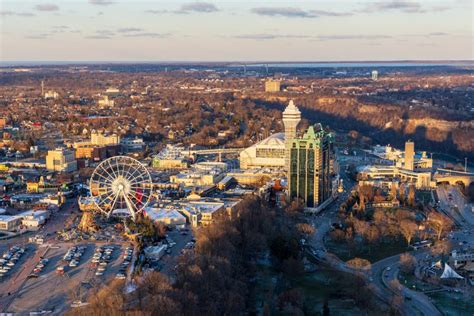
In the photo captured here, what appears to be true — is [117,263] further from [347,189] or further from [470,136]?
[470,136]

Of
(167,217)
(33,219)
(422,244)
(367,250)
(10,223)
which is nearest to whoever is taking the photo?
(367,250)

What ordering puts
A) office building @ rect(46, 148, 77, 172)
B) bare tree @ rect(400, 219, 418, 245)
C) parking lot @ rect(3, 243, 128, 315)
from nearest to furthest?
parking lot @ rect(3, 243, 128, 315) < bare tree @ rect(400, 219, 418, 245) < office building @ rect(46, 148, 77, 172)

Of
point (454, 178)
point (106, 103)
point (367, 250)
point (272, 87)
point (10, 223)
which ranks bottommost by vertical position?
point (367, 250)

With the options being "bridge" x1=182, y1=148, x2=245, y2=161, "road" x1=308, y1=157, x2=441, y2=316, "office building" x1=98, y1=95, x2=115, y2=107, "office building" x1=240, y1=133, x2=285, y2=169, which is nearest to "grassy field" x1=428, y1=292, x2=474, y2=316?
"road" x1=308, y1=157, x2=441, y2=316

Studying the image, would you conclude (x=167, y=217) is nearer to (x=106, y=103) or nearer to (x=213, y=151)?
(x=213, y=151)

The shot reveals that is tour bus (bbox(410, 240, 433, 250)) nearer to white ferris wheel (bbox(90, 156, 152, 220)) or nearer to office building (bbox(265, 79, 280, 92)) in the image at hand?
white ferris wheel (bbox(90, 156, 152, 220))

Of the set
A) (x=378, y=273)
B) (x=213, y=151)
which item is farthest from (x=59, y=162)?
(x=378, y=273)

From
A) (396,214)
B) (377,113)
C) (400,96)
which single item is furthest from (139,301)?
(400,96)
